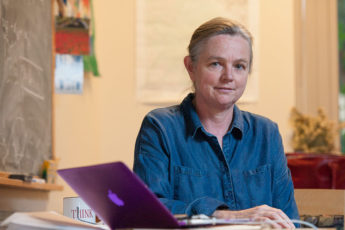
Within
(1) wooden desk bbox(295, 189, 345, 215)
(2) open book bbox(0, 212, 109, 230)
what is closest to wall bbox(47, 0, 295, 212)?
(1) wooden desk bbox(295, 189, 345, 215)

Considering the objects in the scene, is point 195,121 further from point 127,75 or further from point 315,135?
point 127,75

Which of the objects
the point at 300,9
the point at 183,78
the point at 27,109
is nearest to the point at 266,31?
the point at 300,9

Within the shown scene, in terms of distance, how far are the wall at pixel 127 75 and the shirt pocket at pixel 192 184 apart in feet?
8.21

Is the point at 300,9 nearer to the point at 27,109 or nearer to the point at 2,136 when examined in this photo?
the point at 27,109

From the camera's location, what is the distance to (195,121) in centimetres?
168

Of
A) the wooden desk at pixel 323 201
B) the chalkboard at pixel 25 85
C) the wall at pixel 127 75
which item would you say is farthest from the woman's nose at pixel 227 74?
the wall at pixel 127 75

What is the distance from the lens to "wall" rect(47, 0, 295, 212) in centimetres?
410

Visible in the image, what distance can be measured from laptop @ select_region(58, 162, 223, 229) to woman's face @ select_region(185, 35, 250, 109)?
578 mm

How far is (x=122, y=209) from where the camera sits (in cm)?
113

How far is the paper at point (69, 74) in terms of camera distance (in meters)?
3.36

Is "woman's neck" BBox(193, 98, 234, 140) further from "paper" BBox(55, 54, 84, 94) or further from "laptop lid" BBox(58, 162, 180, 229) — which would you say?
"paper" BBox(55, 54, 84, 94)

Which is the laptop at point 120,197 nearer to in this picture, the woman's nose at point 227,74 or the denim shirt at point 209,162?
the denim shirt at point 209,162

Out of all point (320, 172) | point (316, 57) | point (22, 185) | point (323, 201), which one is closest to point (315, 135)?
point (316, 57)

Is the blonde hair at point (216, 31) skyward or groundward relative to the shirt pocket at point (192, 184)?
skyward
